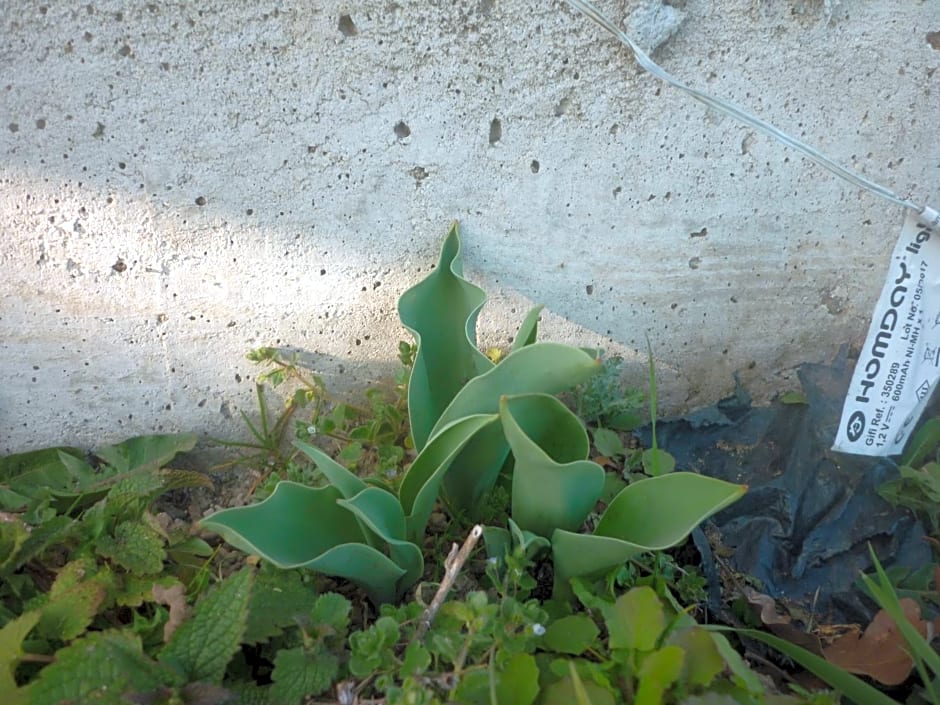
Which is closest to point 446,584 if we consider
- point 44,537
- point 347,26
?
point 44,537

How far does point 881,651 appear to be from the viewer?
964 millimetres

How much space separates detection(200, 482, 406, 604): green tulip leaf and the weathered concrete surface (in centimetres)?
43

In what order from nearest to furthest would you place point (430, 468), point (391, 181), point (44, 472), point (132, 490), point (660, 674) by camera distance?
point (660, 674) < point (430, 468) < point (132, 490) < point (391, 181) < point (44, 472)

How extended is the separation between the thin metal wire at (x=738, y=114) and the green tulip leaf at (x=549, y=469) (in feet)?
1.77

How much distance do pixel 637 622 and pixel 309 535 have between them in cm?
41

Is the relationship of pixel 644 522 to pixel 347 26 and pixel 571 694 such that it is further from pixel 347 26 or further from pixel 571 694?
pixel 347 26

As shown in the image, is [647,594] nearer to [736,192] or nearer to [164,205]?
[736,192]

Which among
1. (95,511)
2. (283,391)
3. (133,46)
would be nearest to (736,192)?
(283,391)

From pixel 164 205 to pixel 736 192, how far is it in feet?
3.06

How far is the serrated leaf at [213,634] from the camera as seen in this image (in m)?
0.83

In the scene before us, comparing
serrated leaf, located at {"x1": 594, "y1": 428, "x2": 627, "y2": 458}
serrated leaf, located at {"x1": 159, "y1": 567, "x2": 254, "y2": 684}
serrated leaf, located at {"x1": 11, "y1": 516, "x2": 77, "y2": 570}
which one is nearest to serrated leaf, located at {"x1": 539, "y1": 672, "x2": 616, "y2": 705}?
serrated leaf, located at {"x1": 159, "y1": 567, "x2": 254, "y2": 684}

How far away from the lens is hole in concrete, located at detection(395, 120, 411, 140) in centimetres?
117

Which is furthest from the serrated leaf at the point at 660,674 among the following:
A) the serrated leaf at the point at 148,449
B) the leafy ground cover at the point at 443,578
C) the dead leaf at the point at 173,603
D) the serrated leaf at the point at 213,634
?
the serrated leaf at the point at 148,449

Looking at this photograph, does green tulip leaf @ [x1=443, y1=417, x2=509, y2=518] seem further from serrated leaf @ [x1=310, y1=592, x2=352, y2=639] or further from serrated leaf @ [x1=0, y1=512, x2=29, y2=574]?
serrated leaf @ [x1=0, y1=512, x2=29, y2=574]
